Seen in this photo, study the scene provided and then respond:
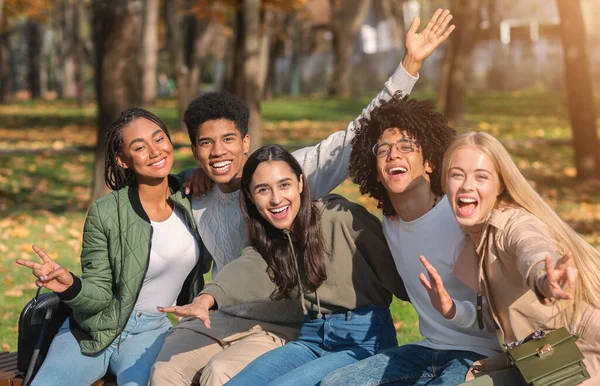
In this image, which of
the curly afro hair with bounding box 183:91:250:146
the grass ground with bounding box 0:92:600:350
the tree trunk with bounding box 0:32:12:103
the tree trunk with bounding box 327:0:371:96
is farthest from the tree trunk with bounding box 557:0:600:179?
the tree trunk with bounding box 0:32:12:103

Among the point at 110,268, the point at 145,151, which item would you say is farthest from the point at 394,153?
the point at 110,268

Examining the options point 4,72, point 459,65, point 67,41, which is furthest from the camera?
point 67,41

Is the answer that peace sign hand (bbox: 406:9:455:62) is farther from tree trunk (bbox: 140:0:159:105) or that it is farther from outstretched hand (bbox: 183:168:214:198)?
tree trunk (bbox: 140:0:159:105)

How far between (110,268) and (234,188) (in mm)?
731

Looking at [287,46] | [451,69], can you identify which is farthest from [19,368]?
[287,46]

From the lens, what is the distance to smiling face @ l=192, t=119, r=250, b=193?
470 cm

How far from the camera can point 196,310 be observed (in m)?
4.00

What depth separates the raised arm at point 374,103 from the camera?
4641 mm

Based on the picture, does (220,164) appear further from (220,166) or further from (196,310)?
(196,310)

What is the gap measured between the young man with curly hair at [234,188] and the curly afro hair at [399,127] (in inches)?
7.0

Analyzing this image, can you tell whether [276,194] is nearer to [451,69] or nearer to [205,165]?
[205,165]

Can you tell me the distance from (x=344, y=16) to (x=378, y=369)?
99.5 ft

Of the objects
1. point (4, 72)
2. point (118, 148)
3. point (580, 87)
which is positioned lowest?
point (118, 148)

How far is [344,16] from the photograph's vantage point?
33500 millimetres
